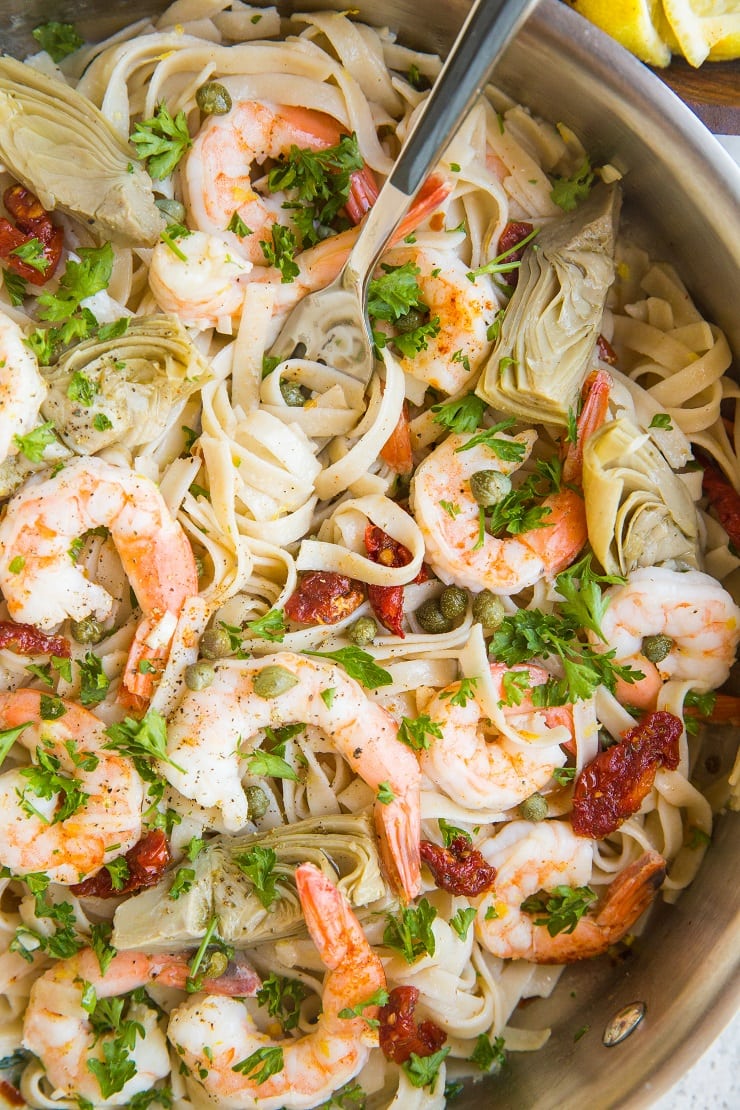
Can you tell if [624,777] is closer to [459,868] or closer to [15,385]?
[459,868]

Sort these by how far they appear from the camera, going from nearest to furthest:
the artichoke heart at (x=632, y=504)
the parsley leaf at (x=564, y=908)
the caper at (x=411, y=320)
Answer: the artichoke heart at (x=632, y=504)
the caper at (x=411, y=320)
the parsley leaf at (x=564, y=908)

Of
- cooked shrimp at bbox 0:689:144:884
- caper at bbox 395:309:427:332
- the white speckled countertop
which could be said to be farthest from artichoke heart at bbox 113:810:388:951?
caper at bbox 395:309:427:332

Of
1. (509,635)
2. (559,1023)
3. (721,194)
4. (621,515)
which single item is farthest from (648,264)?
(559,1023)

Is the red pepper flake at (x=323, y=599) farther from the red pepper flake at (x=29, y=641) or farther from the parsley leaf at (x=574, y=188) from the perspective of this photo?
the parsley leaf at (x=574, y=188)

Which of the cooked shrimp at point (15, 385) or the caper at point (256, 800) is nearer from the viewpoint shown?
the cooked shrimp at point (15, 385)

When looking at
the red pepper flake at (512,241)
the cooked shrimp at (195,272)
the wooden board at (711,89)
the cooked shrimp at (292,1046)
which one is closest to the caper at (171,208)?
the cooked shrimp at (195,272)

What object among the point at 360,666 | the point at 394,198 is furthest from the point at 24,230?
the point at 360,666

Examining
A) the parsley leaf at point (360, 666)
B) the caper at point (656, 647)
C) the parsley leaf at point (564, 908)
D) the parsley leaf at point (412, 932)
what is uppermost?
the caper at point (656, 647)

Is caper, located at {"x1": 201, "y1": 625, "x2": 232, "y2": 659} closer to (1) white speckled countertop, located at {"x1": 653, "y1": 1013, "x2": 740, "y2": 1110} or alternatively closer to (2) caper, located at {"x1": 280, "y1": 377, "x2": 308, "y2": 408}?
(2) caper, located at {"x1": 280, "y1": 377, "x2": 308, "y2": 408}
